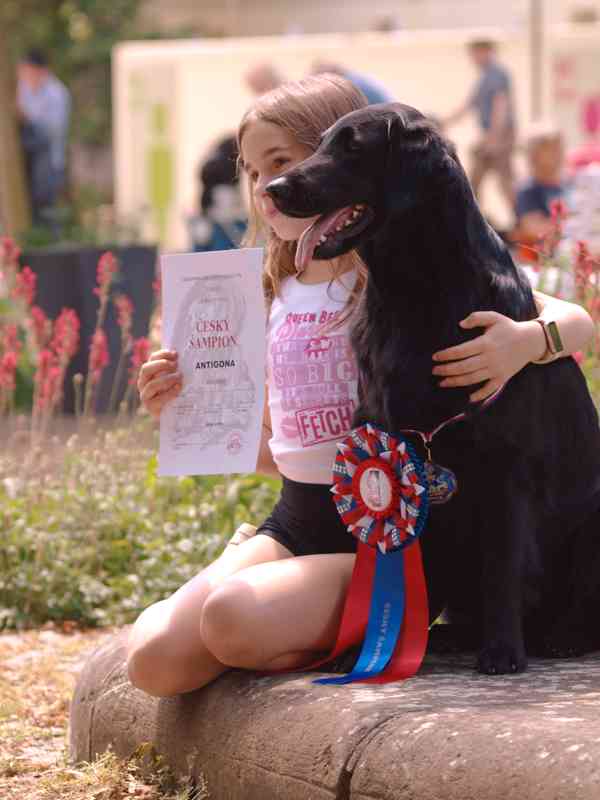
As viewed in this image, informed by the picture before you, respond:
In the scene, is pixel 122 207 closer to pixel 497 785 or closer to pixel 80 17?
pixel 80 17

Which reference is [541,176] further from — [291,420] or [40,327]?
[291,420]

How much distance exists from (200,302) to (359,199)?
593 mm

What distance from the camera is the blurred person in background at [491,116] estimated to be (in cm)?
1416

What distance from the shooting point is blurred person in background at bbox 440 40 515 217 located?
1416 centimetres

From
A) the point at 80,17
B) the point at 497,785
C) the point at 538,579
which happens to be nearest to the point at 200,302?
the point at 538,579

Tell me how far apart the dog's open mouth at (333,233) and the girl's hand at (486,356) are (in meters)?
0.27

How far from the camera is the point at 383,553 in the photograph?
2.95 metres

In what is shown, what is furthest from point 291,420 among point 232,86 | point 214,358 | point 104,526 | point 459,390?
point 232,86

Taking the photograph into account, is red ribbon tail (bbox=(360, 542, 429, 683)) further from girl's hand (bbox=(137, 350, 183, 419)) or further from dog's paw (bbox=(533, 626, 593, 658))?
girl's hand (bbox=(137, 350, 183, 419))

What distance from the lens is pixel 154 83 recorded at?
1582 centimetres

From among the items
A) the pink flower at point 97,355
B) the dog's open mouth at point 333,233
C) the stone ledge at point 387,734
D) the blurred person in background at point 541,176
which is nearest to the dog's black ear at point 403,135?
the dog's open mouth at point 333,233

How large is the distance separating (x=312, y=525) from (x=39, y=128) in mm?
12942

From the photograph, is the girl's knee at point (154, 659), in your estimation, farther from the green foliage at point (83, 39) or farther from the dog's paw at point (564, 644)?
the green foliage at point (83, 39)

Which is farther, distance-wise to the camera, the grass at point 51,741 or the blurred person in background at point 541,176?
the blurred person in background at point 541,176
